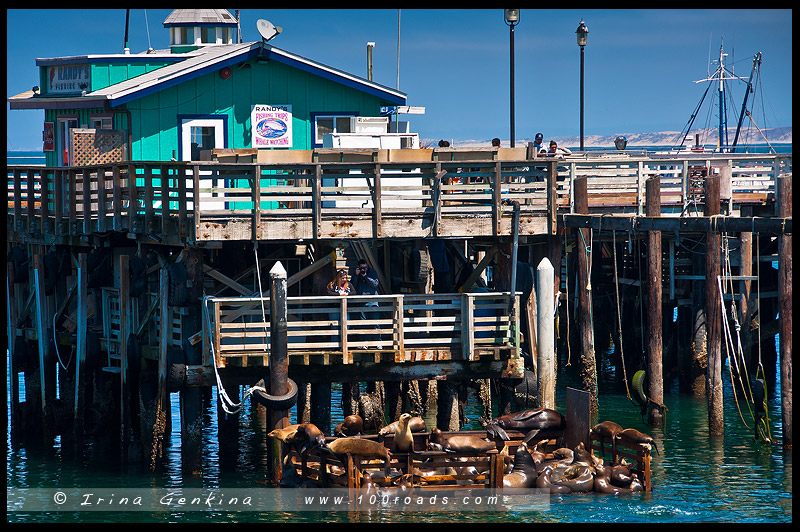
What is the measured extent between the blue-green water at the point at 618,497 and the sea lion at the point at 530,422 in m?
1.43

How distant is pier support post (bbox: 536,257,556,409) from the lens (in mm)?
22406

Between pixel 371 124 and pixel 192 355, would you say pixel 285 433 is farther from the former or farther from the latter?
pixel 371 124

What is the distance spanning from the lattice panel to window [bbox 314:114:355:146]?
407 cm

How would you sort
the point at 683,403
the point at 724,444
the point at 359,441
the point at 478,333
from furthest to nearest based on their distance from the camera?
the point at 683,403, the point at 724,444, the point at 478,333, the point at 359,441

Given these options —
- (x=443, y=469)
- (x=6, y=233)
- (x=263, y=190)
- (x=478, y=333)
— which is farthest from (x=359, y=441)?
(x=6, y=233)

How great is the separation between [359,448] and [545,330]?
4.55m

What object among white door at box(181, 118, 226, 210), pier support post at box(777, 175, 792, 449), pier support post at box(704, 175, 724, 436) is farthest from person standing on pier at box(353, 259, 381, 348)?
pier support post at box(777, 175, 792, 449)

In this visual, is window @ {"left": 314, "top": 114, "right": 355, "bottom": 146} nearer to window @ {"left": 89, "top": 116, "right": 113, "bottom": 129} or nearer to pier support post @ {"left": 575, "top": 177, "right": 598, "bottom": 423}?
window @ {"left": 89, "top": 116, "right": 113, "bottom": 129}

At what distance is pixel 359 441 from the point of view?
19797 mm

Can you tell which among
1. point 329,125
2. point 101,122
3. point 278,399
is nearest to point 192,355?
point 278,399

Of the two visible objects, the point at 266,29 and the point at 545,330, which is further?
the point at 266,29

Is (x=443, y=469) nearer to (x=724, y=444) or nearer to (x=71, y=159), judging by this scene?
(x=724, y=444)

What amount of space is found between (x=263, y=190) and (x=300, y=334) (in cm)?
274

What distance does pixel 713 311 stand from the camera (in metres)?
23.7
